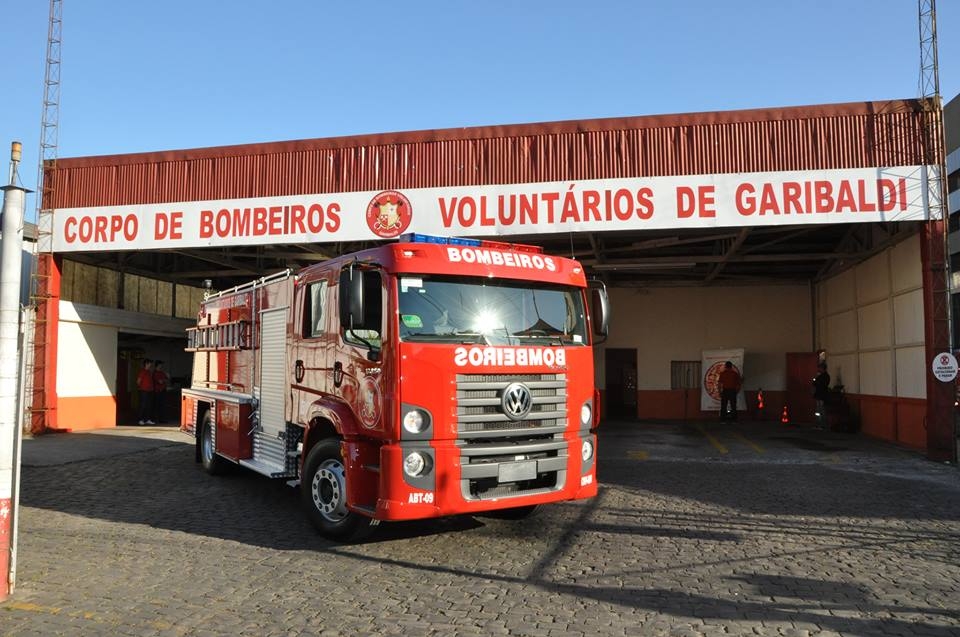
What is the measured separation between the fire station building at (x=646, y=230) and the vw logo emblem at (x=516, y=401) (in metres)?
7.69

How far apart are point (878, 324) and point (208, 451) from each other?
1379 centimetres

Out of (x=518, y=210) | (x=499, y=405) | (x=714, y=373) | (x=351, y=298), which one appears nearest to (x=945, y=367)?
(x=518, y=210)

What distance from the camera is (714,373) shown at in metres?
20.7

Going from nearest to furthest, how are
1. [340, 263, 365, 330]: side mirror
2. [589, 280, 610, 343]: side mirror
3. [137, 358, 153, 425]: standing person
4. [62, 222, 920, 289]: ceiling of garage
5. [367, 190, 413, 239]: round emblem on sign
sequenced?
1. [340, 263, 365, 330]: side mirror
2. [589, 280, 610, 343]: side mirror
3. [367, 190, 413, 239]: round emblem on sign
4. [62, 222, 920, 289]: ceiling of garage
5. [137, 358, 153, 425]: standing person

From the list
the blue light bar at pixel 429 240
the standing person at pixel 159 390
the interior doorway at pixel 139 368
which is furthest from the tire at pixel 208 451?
the interior doorway at pixel 139 368

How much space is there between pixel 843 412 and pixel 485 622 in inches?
604

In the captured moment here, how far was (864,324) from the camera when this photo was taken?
1642cm

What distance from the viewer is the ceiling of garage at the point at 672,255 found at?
51.2ft

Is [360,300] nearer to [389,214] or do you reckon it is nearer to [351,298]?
[351,298]

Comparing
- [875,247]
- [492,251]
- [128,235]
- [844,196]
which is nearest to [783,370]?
[875,247]

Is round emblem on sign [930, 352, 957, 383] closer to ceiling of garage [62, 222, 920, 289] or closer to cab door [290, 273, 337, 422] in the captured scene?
ceiling of garage [62, 222, 920, 289]

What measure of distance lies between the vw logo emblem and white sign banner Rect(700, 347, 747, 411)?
1543 cm

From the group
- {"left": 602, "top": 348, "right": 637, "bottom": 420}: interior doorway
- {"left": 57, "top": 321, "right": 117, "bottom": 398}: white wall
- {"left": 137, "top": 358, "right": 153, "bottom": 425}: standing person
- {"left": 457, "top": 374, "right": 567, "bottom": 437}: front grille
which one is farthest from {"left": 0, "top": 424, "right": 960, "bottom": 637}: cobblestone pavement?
{"left": 602, "top": 348, "right": 637, "bottom": 420}: interior doorway

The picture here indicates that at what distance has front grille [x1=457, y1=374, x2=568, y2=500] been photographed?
6.32 meters
